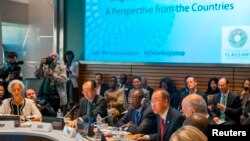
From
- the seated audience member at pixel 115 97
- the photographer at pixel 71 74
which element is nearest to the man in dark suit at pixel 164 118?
the seated audience member at pixel 115 97

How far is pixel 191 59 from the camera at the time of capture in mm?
7496

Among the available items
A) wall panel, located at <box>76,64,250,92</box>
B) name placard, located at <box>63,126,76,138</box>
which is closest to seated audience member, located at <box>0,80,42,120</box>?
name placard, located at <box>63,126,76,138</box>

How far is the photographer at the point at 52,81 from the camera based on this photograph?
7039 mm

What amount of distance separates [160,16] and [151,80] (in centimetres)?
133

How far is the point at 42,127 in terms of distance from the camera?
4.30m

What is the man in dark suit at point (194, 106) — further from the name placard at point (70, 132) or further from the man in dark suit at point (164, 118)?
the name placard at point (70, 132)

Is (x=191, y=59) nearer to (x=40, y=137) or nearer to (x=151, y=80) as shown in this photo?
(x=151, y=80)

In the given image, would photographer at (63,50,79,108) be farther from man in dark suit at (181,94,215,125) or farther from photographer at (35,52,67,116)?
man in dark suit at (181,94,215,125)

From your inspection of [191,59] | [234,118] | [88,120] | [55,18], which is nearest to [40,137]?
[88,120]

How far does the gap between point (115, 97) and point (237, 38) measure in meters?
2.43

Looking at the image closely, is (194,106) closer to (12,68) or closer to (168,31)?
(168,31)

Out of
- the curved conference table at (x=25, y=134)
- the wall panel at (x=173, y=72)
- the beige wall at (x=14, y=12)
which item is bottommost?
the curved conference table at (x=25, y=134)

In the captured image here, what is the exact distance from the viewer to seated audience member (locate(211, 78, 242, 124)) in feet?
18.8

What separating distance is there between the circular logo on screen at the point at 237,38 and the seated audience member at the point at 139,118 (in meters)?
3.09
